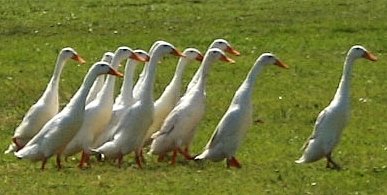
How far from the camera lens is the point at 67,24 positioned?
27875 millimetres

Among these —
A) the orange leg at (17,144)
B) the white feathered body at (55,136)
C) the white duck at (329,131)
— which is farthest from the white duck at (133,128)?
the white duck at (329,131)

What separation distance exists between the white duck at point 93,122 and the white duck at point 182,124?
2.21 ft

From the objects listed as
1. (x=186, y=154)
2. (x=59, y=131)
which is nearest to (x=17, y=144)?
(x=59, y=131)

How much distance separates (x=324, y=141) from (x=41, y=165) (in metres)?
3.16

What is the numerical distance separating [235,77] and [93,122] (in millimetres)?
7168

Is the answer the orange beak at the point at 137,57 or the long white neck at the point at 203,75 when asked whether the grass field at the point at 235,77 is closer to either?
the long white neck at the point at 203,75

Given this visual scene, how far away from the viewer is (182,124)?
15508mm

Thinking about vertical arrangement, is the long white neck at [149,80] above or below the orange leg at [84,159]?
above

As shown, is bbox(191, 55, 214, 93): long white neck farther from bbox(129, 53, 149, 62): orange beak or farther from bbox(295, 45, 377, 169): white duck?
bbox(295, 45, 377, 169): white duck

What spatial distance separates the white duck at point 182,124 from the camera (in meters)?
15.5

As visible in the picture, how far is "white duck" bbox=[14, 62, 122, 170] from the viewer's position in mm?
14711

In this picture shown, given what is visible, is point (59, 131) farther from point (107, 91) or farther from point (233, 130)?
point (233, 130)

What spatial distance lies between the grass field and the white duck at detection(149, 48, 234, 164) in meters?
0.24

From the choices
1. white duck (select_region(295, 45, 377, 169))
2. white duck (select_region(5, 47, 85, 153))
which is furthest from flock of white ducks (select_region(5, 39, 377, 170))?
white duck (select_region(5, 47, 85, 153))
